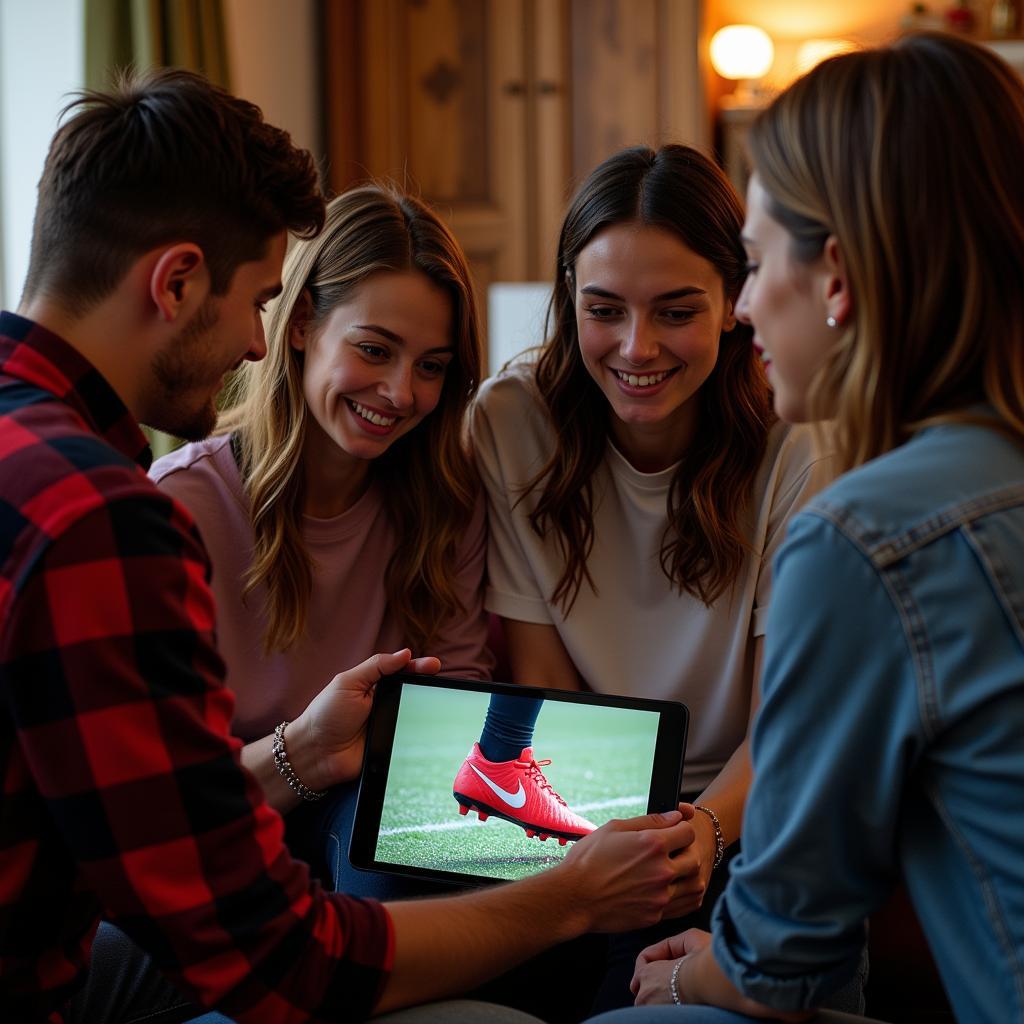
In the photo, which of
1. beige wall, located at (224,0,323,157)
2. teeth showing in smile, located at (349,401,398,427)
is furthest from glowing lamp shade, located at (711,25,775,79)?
teeth showing in smile, located at (349,401,398,427)

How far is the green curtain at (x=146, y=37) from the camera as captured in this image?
9.21ft

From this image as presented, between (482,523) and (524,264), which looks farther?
(524,264)

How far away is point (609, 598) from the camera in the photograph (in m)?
1.62

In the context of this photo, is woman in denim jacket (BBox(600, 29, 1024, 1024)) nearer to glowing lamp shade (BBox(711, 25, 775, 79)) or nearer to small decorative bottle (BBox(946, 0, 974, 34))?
glowing lamp shade (BBox(711, 25, 775, 79))

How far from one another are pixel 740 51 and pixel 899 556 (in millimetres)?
3878

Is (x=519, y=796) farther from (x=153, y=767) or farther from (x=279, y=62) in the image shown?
(x=279, y=62)

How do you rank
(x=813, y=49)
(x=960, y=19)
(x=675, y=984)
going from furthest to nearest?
1. (x=813, y=49)
2. (x=960, y=19)
3. (x=675, y=984)

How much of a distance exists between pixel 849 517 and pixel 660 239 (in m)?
0.78

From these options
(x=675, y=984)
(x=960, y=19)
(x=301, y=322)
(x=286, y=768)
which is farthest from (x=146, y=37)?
(x=960, y=19)

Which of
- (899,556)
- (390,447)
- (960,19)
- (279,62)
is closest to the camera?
(899,556)

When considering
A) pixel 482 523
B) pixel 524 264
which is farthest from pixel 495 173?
pixel 482 523

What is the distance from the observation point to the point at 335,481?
5.24 ft

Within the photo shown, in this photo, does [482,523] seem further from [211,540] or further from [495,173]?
[495,173]

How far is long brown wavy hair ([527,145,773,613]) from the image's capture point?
4.94 feet
